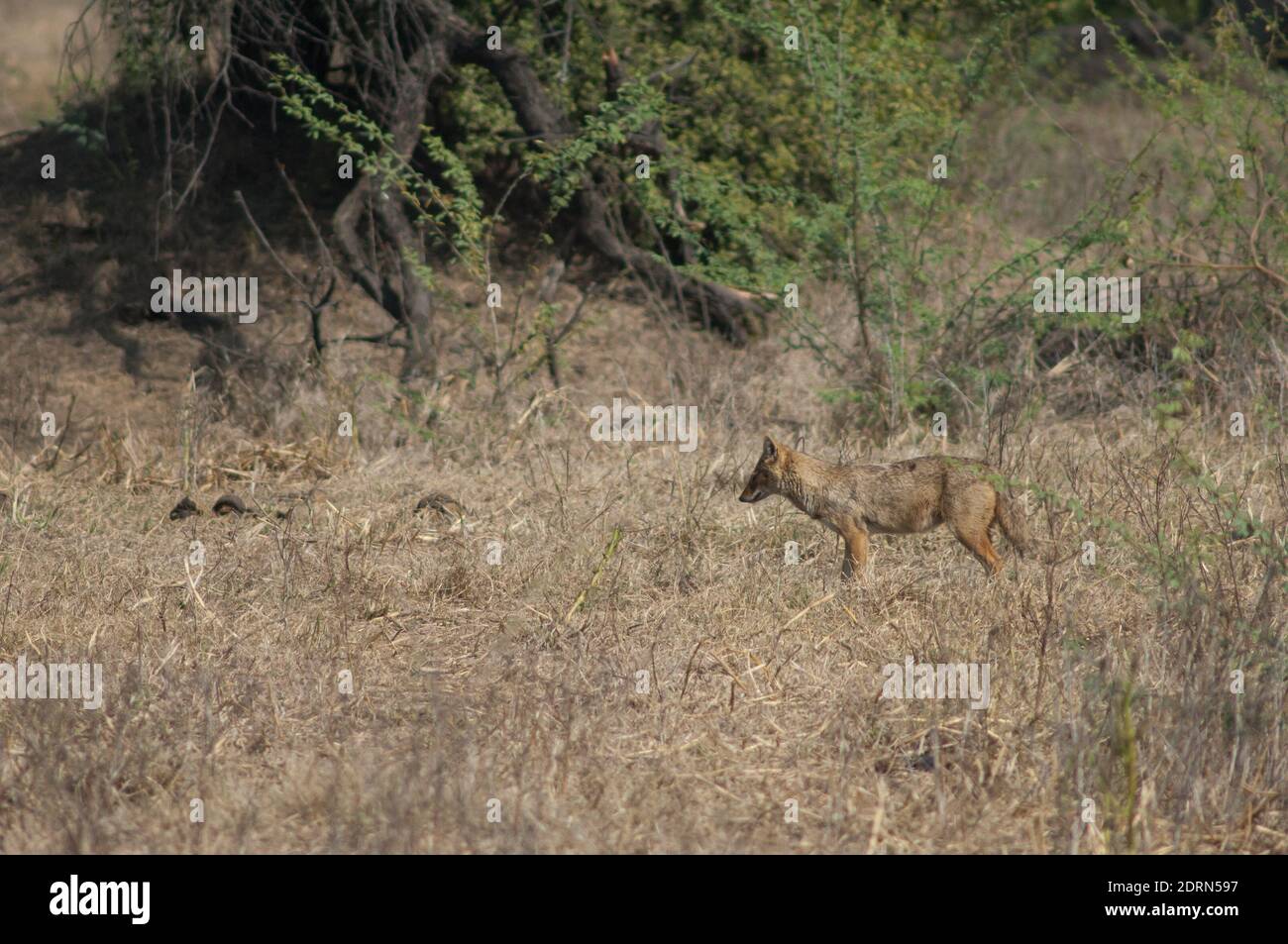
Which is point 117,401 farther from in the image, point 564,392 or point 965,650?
point 965,650

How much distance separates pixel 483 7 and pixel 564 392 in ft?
13.3

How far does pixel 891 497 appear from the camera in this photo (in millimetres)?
7738

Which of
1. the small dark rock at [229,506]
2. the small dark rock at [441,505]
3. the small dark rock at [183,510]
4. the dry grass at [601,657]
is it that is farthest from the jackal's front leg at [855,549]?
the small dark rock at [183,510]

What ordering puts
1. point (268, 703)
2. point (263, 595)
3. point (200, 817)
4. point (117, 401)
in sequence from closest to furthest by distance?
point (200, 817) → point (268, 703) → point (263, 595) → point (117, 401)

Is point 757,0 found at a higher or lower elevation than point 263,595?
higher

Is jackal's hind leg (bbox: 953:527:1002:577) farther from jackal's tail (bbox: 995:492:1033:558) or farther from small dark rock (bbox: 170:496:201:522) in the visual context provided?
small dark rock (bbox: 170:496:201:522)

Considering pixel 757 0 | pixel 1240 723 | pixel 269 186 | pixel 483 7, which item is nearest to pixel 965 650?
pixel 1240 723

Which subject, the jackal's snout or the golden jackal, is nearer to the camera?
the golden jackal

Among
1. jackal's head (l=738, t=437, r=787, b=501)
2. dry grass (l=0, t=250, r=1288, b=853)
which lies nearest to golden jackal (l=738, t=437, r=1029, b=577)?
jackal's head (l=738, t=437, r=787, b=501)

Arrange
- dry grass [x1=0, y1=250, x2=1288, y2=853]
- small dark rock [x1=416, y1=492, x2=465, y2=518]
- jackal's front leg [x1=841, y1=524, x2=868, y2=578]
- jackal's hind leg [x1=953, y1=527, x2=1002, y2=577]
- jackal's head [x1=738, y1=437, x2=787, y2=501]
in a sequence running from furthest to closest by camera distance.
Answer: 1. small dark rock [x1=416, y1=492, x2=465, y2=518]
2. jackal's head [x1=738, y1=437, x2=787, y2=501]
3. jackal's front leg [x1=841, y1=524, x2=868, y2=578]
4. jackal's hind leg [x1=953, y1=527, x2=1002, y2=577]
5. dry grass [x1=0, y1=250, x2=1288, y2=853]

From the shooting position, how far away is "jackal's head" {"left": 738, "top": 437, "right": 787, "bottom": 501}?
809 centimetres

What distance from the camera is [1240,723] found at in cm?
529

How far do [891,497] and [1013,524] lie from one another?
0.64 m

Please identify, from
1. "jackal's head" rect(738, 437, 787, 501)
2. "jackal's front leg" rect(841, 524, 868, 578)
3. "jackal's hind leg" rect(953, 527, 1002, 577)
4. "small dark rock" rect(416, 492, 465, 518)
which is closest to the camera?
"jackal's hind leg" rect(953, 527, 1002, 577)
